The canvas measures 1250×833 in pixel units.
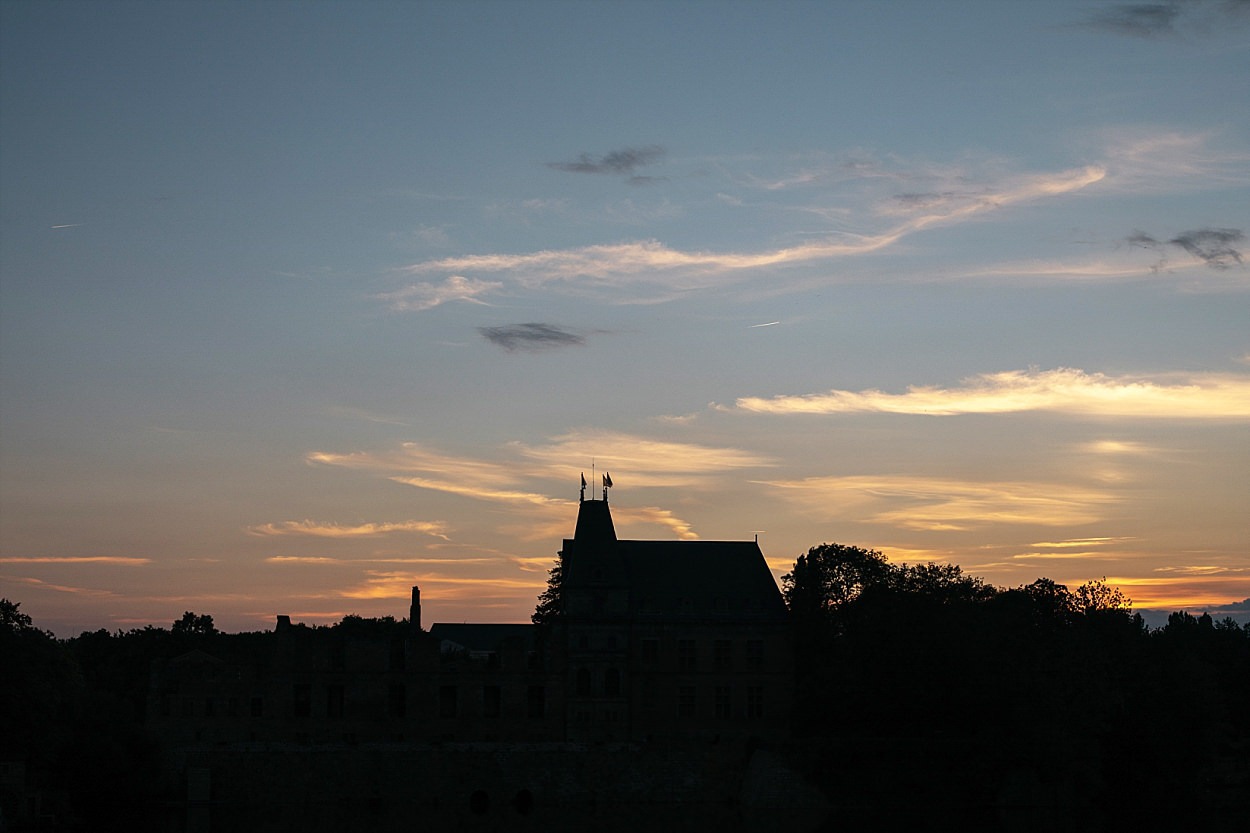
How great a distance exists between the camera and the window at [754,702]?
242 feet

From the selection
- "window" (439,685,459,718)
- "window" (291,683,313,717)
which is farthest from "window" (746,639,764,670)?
"window" (291,683,313,717)

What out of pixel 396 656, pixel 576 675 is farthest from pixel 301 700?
pixel 576 675

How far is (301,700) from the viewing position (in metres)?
69.6

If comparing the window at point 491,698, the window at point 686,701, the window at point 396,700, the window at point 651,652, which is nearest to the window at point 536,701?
the window at point 491,698

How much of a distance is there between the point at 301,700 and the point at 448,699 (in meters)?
7.39

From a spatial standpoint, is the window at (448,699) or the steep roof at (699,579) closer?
the window at (448,699)

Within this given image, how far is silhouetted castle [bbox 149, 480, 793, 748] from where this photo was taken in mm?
68688

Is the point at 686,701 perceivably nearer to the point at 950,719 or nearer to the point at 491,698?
the point at 491,698

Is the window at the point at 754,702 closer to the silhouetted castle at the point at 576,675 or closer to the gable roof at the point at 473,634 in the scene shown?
the silhouetted castle at the point at 576,675

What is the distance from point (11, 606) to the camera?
227ft

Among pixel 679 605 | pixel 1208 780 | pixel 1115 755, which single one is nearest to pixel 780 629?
pixel 679 605

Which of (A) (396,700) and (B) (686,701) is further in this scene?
(B) (686,701)

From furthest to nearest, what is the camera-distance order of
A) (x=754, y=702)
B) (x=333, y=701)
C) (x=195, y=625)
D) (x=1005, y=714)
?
(x=195, y=625), (x=754, y=702), (x=333, y=701), (x=1005, y=714)

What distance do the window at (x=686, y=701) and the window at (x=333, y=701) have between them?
1775 centimetres
